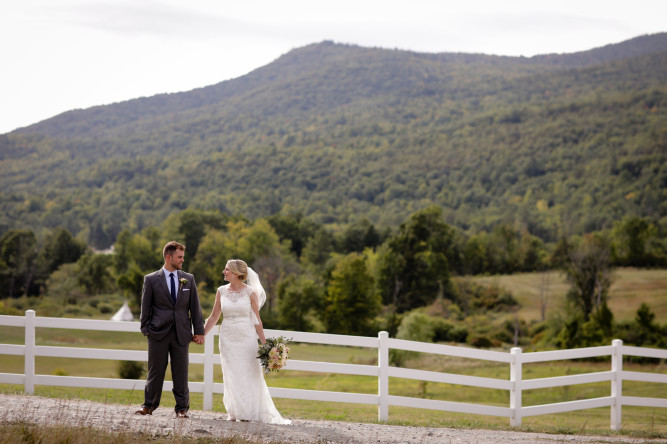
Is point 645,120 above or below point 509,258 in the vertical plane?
above

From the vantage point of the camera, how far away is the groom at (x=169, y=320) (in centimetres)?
795

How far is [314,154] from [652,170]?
84.5 metres

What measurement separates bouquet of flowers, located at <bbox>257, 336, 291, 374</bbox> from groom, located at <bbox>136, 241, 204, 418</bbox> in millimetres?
756

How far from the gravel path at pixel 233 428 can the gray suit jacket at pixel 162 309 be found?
95 centimetres

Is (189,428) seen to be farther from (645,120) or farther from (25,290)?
(645,120)

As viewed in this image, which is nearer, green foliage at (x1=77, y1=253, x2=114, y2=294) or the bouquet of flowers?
the bouquet of flowers

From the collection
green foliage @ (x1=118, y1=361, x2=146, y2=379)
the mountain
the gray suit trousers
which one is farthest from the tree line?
the gray suit trousers

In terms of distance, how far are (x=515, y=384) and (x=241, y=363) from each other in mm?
4087

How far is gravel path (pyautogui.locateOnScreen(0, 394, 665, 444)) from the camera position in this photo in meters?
7.48

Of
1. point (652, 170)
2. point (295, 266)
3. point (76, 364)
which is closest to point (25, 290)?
point (295, 266)

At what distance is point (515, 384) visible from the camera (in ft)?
33.7

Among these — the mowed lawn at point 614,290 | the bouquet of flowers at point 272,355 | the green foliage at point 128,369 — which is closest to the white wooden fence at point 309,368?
the bouquet of flowers at point 272,355

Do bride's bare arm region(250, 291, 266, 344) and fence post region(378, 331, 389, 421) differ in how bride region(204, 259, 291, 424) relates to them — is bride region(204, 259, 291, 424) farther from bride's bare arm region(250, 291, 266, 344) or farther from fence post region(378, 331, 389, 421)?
fence post region(378, 331, 389, 421)

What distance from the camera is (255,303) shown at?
8.56 meters
